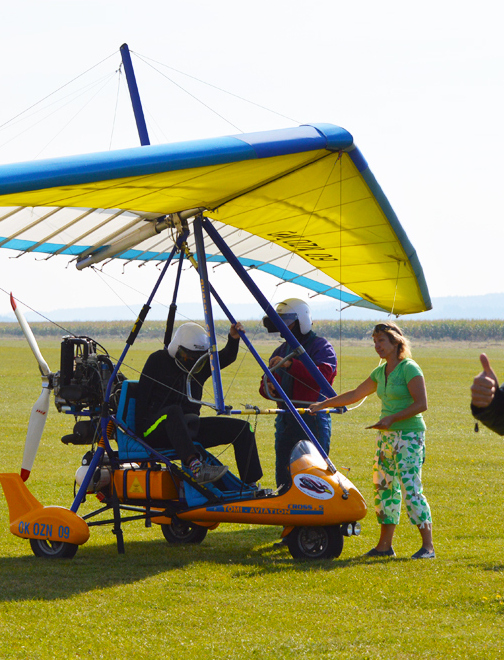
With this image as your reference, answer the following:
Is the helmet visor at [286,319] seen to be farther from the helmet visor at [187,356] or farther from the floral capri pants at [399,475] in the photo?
the floral capri pants at [399,475]

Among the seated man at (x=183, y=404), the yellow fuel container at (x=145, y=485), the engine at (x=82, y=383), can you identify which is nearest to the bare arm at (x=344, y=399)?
the seated man at (x=183, y=404)

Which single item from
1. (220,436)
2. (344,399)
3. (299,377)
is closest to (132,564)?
(220,436)

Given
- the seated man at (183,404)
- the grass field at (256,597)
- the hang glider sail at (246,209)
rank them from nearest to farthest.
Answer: the grass field at (256,597), the hang glider sail at (246,209), the seated man at (183,404)

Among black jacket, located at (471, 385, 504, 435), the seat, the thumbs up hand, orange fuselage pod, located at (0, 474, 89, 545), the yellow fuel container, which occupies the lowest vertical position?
orange fuselage pod, located at (0, 474, 89, 545)

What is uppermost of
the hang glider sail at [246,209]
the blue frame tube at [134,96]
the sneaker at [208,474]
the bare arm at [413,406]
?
the blue frame tube at [134,96]

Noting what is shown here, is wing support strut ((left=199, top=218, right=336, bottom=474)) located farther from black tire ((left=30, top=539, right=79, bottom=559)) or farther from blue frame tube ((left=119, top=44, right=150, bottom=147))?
black tire ((left=30, top=539, right=79, bottom=559))

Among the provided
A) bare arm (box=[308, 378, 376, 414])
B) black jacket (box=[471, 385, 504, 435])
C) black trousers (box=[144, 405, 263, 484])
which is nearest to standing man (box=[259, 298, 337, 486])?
black trousers (box=[144, 405, 263, 484])

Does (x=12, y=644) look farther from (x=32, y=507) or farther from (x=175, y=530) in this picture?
(x=175, y=530)

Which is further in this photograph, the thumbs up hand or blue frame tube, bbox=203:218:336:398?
blue frame tube, bbox=203:218:336:398

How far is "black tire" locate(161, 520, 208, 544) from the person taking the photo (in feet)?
19.4

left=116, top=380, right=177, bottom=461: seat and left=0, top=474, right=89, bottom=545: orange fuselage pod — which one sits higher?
left=116, top=380, right=177, bottom=461: seat

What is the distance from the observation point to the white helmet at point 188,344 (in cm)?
565

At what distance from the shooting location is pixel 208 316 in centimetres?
551

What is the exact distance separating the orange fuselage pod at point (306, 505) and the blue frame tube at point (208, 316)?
0.67 metres
